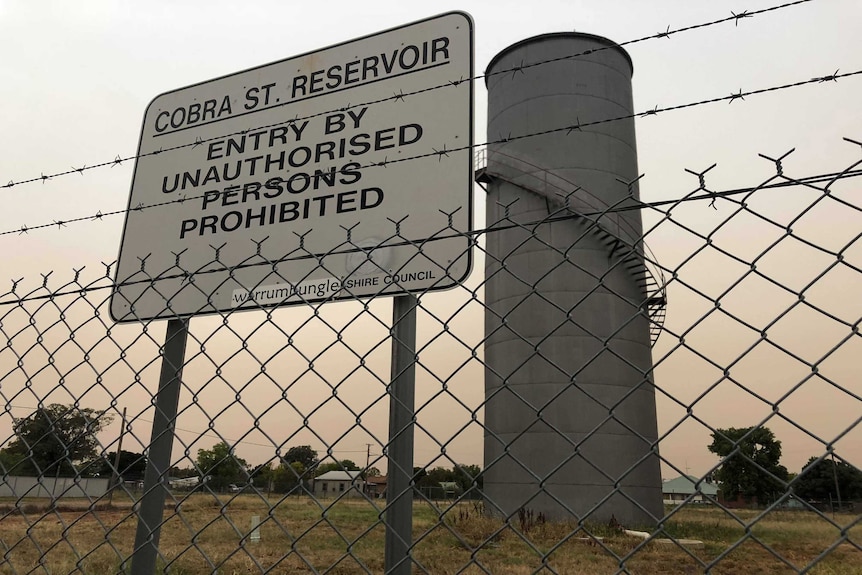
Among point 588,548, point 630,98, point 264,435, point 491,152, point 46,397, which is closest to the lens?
point 264,435

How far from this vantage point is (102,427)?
7.27ft

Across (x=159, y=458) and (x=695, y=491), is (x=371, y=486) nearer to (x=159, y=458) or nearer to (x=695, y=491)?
(x=159, y=458)

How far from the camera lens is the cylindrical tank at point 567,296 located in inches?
418

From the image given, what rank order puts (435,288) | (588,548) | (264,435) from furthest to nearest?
1. (588,548)
2. (435,288)
3. (264,435)

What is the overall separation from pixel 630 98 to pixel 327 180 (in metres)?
13.3

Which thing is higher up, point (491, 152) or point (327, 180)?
point (491, 152)

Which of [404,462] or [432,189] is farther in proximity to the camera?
[432,189]

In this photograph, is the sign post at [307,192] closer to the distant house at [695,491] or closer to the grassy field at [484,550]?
the distant house at [695,491]

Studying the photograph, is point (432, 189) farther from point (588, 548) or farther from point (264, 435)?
point (588, 548)

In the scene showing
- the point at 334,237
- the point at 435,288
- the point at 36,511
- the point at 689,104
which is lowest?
the point at 36,511

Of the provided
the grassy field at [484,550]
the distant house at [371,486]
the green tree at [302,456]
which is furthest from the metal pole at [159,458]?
the grassy field at [484,550]

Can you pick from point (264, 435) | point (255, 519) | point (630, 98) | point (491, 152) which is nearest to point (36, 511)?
point (255, 519)

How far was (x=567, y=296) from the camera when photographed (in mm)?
11242

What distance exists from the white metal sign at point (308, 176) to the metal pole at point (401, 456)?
0.65 feet
